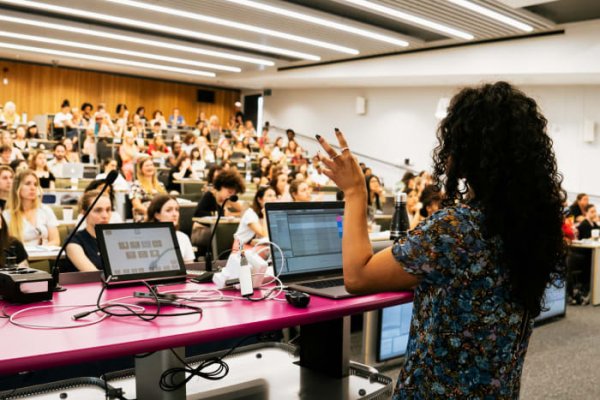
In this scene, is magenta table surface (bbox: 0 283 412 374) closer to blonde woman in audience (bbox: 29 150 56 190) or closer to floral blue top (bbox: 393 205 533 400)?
floral blue top (bbox: 393 205 533 400)

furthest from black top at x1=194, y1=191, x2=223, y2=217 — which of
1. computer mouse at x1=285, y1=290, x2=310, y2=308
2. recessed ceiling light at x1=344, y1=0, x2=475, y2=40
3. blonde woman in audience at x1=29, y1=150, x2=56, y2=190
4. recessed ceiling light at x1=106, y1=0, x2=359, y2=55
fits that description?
computer mouse at x1=285, y1=290, x2=310, y2=308

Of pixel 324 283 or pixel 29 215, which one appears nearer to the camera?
pixel 324 283

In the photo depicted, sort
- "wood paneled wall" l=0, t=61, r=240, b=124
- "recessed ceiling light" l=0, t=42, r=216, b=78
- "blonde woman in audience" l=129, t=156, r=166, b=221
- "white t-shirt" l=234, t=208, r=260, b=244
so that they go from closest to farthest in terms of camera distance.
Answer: "white t-shirt" l=234, t=208, r=260, b=244 < "blonde woman in audience" l=129, t=156, r=166, b=221 < "recessed ceiling light" l=0, t=42, r=216, b=78 < "wood paneled wall" l=0, t=61, r=240, b=124

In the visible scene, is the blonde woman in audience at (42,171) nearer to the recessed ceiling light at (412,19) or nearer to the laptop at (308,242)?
the recessed ceiling light at (412,19)

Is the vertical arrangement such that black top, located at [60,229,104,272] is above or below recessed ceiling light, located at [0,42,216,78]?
below

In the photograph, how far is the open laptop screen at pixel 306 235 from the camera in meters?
2.03

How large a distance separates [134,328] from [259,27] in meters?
9.35

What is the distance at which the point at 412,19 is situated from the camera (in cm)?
901

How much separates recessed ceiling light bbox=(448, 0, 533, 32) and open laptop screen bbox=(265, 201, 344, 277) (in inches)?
268

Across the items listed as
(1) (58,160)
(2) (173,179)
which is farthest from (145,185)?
(1) (58,160)

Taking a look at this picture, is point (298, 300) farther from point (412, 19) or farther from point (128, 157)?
point (128, 157)

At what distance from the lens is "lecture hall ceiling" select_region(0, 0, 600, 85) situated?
877cm

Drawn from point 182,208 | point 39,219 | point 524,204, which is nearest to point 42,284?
point 524,204

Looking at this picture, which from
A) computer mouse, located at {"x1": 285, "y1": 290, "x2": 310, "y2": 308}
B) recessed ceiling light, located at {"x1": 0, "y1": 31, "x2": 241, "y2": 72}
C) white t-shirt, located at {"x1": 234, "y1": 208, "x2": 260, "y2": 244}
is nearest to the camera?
computer mouse, located at {"x1": 285, "y1": 290, "x2": 310, "y2": 308}
